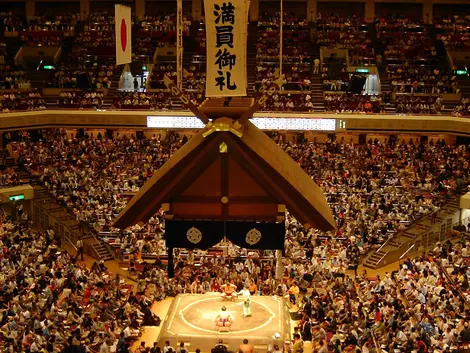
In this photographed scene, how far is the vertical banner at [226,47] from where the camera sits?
8.92 m

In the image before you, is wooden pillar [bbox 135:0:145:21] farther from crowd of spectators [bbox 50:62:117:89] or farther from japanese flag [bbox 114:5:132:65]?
japanese flag [bbox 114:5:132:65]

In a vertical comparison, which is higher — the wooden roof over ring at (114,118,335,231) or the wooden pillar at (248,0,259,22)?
the wooden pillar at (248,0,259,22)

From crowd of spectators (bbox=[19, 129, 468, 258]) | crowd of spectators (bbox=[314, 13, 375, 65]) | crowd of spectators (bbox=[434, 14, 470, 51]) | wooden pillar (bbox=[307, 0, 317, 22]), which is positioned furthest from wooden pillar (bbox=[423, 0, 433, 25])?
crowd of spectators (bbox=[19, 129, 468, 258])

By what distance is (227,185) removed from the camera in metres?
9.55

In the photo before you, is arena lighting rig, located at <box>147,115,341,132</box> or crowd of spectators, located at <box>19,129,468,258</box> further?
arena lighting rig, located at <box>147,115,341,132</box>

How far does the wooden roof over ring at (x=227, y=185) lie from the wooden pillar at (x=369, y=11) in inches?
978

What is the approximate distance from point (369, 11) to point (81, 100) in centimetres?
1413

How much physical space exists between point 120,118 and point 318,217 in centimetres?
1843

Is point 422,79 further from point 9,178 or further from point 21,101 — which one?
point 9,178

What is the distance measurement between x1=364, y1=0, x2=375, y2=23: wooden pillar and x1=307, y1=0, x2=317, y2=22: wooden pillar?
7.61 feet

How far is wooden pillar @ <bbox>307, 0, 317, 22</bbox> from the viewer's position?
109ft

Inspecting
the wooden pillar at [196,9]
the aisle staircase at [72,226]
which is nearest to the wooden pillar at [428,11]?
the wooden pillar at [196,9]

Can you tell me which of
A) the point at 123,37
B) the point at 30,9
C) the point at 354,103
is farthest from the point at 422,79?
the point at 30,9

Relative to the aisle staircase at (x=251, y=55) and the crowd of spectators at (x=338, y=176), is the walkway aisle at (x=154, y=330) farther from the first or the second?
the aisle staircase at (x=251, y=55)
